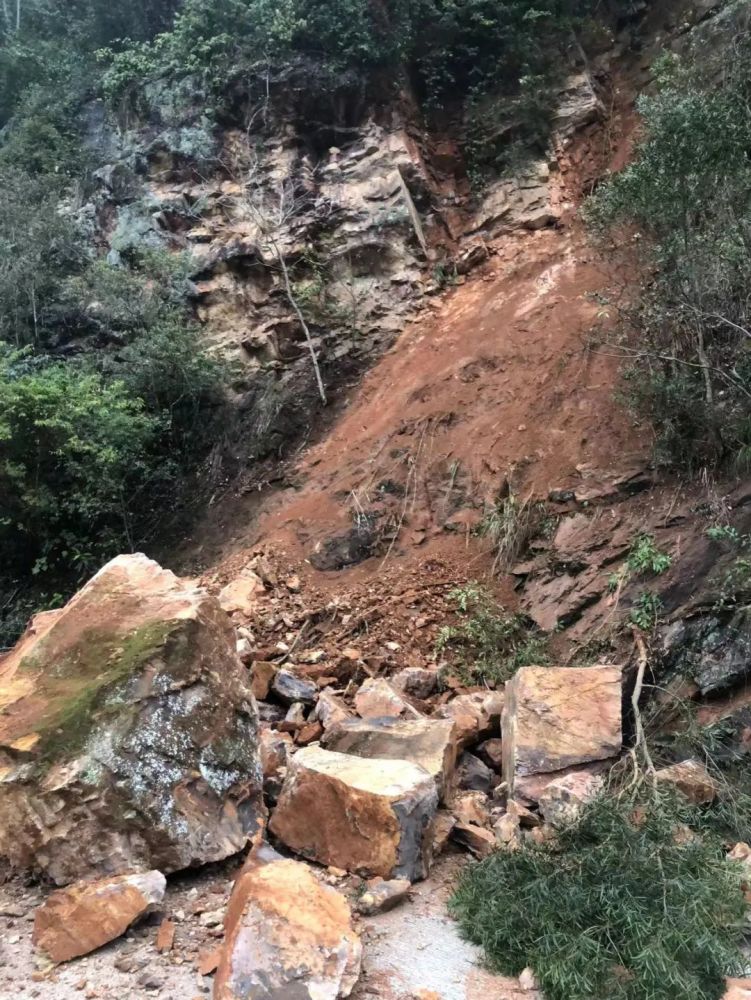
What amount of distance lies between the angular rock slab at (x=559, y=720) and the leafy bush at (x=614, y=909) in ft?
2.58

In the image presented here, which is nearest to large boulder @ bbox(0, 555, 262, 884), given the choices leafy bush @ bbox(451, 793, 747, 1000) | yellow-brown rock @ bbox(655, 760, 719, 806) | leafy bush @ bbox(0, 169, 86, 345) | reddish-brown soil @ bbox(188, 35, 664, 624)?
leafy bush @ bbox(451, 793, 747, 1000)

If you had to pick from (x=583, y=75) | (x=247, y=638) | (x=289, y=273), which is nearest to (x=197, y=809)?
(x=247, y=638)

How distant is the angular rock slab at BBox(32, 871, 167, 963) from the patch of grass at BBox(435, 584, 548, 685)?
3.45 m

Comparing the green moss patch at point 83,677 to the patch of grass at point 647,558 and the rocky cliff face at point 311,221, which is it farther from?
the rocky cliff face at point 311,221

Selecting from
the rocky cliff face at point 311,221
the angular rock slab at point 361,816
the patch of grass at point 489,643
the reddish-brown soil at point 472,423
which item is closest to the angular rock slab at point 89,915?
the angular rock slab at point 361,816

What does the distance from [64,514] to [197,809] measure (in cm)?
759

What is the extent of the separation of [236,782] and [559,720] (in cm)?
213

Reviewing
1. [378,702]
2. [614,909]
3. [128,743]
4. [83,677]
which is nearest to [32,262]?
[83,677]

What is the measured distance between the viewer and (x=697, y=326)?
20.6ft

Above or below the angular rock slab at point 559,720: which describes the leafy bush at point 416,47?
above

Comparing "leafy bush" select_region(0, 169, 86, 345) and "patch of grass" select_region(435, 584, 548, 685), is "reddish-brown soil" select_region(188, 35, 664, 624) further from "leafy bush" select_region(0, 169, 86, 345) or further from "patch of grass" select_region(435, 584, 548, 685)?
"leafy bush" select_region(0, 169, 86, 345)

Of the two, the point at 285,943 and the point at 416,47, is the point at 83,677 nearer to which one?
the point at 285,943

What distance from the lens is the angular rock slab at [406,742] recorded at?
14.7ft

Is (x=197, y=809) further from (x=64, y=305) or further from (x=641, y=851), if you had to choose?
(x=64, y=305)
